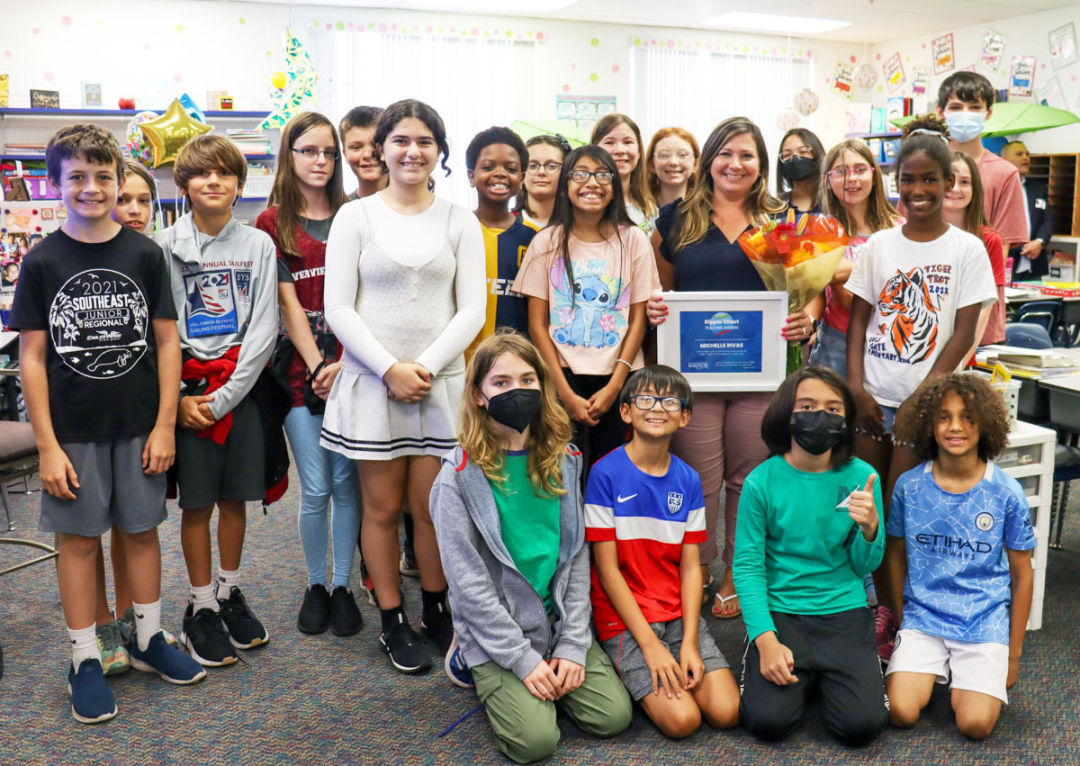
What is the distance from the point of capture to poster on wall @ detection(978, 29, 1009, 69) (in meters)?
8.52

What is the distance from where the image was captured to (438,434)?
7.89 feet

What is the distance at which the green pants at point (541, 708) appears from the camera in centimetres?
200

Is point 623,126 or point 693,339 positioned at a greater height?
point 623,126

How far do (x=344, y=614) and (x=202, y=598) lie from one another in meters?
0.41

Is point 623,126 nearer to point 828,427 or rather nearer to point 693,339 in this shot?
point 693,339

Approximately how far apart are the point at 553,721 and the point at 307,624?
3.14ft

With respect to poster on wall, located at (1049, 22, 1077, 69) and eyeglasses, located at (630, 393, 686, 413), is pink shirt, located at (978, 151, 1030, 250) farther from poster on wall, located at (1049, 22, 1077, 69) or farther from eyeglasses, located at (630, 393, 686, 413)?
poster on wall, located at (1049, 22, 1077, 69)

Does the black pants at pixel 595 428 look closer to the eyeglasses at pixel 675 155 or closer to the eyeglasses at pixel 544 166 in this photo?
the eyeglasses at pixel 544 166

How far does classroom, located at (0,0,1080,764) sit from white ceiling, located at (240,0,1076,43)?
5390 mm

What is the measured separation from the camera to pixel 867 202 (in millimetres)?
3092

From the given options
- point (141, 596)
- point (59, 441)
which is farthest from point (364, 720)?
point (59, 441)

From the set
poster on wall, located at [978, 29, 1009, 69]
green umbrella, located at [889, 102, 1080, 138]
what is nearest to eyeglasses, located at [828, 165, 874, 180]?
green umbrella, located at [889, 102, 1080, 138]

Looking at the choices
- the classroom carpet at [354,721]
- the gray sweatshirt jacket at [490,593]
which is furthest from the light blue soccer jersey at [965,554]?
the gray sweatshirt jacket at [490,593]

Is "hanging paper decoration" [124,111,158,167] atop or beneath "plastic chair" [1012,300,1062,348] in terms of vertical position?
atop
